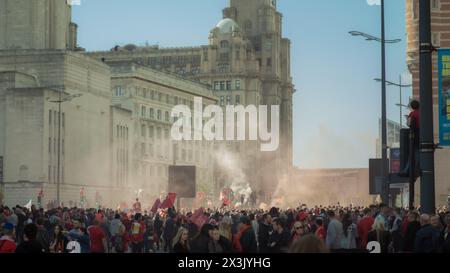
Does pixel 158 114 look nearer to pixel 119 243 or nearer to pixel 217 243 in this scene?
pixel 119 243

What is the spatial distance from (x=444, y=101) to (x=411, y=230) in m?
4.78

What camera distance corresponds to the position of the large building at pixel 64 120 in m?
99.2

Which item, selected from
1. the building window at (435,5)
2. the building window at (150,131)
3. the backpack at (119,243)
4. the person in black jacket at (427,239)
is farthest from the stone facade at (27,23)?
the person in black jacket at (427,239)

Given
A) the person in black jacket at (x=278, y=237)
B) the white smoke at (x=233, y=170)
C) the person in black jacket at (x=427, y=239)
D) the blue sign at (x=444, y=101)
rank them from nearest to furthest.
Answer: the blue sign at (x=444, y=101) → the person in black jacket at (x=427, y=239) → the person in black jacket at (x=278, y=237) → the white smoke at (x=233, y=170)

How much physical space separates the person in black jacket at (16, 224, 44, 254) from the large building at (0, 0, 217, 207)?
68366 millimetres

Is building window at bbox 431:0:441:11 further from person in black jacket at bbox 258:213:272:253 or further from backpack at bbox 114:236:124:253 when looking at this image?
person in black jacket at bbox 258:213:272:253

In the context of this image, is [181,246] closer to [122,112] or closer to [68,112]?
[68,112]

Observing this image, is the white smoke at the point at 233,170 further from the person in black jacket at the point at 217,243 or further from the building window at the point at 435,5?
the person in black jacket at the point at 217,243

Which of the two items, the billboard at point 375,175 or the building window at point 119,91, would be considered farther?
the building window at point 119,91

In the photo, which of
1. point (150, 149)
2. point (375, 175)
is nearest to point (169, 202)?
point (375, 175)

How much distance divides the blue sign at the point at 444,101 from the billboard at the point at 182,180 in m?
37.7
